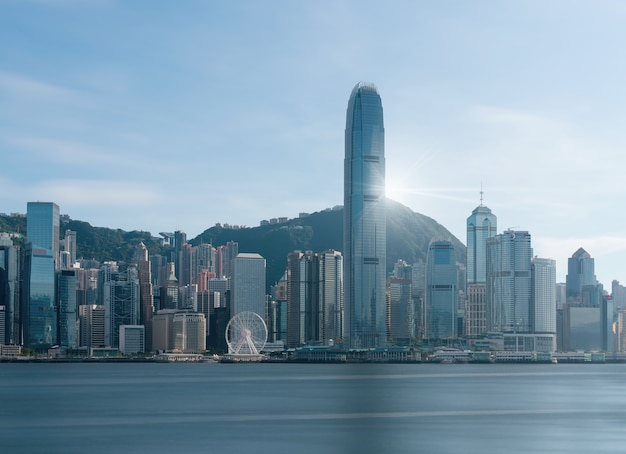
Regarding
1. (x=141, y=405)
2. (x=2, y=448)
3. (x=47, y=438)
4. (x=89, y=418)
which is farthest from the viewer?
(x=141, y=405)

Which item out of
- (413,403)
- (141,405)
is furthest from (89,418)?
(413,403)

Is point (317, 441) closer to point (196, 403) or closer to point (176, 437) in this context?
point (176, 437)

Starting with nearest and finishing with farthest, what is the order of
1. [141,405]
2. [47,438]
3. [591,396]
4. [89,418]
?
[47,438] < [89,418] < [141,405] < [591,396]

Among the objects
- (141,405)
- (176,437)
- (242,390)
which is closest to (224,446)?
(176,437)

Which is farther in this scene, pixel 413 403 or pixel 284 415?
pixel 413 403

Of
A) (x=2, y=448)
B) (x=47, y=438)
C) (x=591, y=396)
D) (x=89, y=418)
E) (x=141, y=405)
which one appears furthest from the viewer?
(x=591, y=396)

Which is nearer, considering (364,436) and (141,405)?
(364,436)

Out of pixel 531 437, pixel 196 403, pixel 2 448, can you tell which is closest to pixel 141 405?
pixel 196 403

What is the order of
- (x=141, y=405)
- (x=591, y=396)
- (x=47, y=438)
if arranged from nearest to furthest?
(x=47, y=438)
(x=141, y=405)
(x=591, y=396)

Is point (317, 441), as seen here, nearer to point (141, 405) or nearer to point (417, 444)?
point (417, 444)
